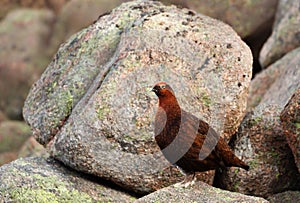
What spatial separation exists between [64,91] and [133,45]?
101cm

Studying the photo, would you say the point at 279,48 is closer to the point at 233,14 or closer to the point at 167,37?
the point at 233,14

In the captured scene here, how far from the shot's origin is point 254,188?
7.08 meters

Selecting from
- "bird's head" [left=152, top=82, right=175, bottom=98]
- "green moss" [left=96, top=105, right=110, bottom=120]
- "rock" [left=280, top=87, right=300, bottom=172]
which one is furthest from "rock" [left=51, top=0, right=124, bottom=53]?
"rock" [left=280, top=87, right=300, bottom=172]

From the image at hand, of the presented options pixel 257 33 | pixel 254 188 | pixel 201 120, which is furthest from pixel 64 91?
pixel 257 33

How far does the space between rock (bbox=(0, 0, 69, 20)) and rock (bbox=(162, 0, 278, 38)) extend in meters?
6.77

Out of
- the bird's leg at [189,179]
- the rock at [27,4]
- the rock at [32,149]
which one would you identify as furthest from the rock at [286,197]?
the rock at [27,4]

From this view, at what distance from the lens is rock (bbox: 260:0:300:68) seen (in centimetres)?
1007

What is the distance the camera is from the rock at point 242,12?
11.2 meters

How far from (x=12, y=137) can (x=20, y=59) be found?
2.62m

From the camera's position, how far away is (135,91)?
6879mm

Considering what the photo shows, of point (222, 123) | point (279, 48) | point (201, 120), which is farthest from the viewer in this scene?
point (279, 48)

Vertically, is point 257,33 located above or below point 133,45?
below

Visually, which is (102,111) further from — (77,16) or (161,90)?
(77,16)

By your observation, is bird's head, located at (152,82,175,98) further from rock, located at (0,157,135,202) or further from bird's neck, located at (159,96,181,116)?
rock, located at (0,157,135,202)
